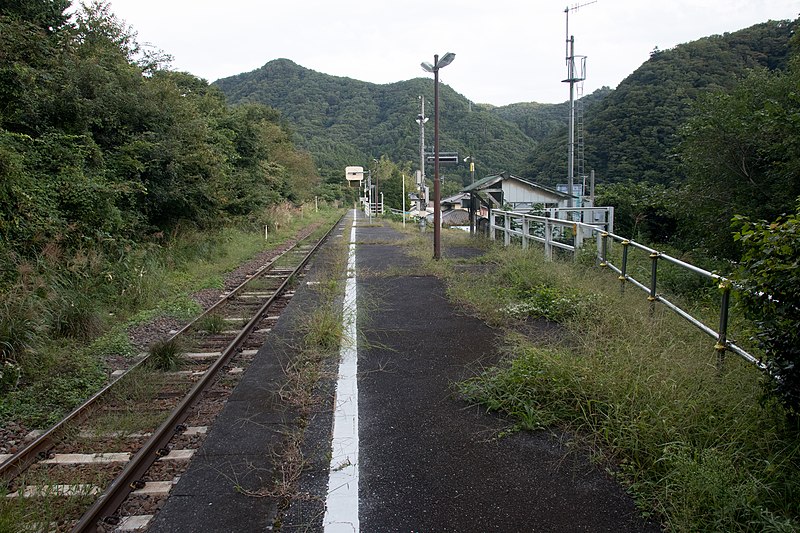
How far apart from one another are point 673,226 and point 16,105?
80.2 ft

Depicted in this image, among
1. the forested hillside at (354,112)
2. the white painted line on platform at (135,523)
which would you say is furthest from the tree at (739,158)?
the forested hillside at (354,112)

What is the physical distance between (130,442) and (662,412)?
4.05 m

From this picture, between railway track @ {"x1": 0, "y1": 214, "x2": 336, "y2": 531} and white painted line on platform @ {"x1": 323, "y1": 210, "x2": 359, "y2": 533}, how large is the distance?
1.11m

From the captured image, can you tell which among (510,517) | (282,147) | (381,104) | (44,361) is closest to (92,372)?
(44,361)

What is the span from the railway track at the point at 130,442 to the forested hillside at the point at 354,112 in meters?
71.6

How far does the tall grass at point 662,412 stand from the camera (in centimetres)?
303

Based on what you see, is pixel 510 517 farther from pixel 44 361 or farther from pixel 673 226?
pixel 673 226

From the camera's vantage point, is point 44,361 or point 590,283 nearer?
point 44,361

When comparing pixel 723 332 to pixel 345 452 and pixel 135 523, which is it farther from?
pixel 135 523

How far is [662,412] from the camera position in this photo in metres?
3.96

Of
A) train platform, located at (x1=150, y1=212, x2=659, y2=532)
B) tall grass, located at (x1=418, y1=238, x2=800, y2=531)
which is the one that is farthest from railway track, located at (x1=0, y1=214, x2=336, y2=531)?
tall grass, located at (x1=418, y1=238, x2=800, y2=531)

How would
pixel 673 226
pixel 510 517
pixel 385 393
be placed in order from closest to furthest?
pixel 510 517
pixel 385 393
pixel 673 226

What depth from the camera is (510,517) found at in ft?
10.7

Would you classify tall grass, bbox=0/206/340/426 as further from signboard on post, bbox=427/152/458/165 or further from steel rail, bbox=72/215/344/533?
signboard on post, bbox=427/152/458/165
